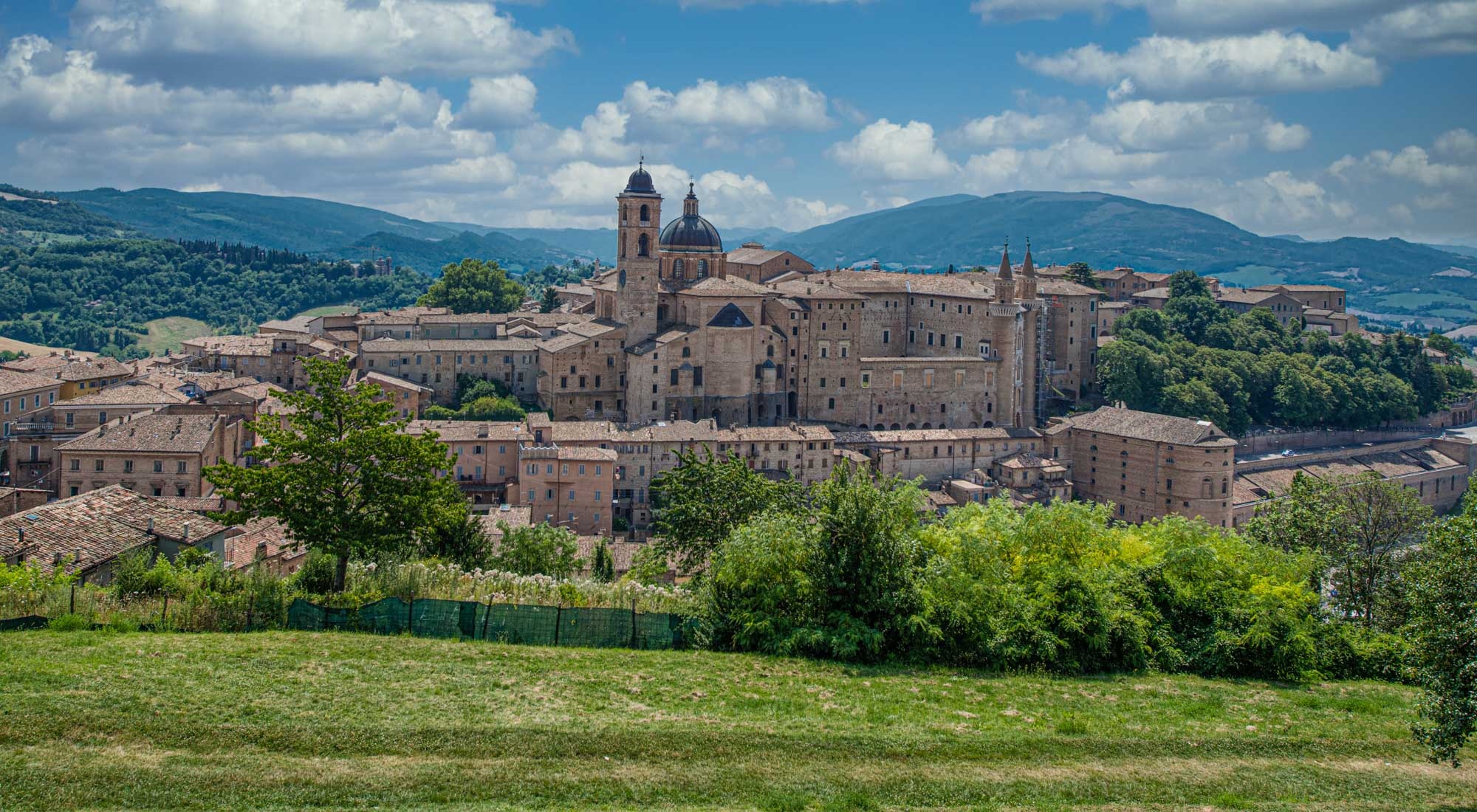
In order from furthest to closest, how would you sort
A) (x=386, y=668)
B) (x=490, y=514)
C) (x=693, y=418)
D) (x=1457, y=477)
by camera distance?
(x=1457, y=477) → (x=693, y=418) → (x=490, y=514) → (x=386, y=668)

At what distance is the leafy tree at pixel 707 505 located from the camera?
130ft

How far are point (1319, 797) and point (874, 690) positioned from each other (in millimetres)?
6551

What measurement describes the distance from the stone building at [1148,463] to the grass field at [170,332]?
107 meters

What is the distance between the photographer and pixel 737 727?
57.7 feet

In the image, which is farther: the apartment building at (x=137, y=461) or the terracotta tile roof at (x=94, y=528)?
the apartment building at (x=137, y=461)

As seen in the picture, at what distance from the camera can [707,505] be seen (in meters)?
40.8

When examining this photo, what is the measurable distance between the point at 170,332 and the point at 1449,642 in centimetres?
15657

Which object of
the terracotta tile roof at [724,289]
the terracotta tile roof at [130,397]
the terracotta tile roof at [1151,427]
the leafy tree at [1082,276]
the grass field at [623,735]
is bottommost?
the grass field at [623,735]

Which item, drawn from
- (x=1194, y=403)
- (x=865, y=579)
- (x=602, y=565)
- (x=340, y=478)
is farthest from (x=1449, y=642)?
(x=1194, y=403)

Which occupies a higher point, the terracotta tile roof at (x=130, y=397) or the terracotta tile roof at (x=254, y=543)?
the terracotta tile roof at (x=130, y=397)

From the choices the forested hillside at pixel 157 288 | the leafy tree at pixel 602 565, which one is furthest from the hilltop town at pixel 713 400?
the forested hillside at pixel 157 288

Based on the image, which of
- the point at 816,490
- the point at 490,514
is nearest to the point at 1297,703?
the point at 816,490

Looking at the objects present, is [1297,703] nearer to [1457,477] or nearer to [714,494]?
[714,494]

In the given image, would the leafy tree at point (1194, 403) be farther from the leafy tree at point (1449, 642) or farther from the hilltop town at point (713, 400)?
the leafy tree at point (1449, 642)
